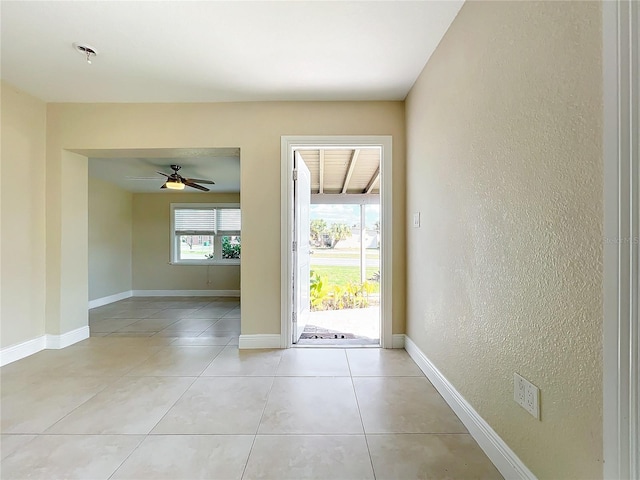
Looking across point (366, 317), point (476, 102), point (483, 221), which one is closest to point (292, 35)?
point (476, 102)

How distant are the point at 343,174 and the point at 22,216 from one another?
4076 mm

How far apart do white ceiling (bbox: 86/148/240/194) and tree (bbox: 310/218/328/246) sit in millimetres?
3176

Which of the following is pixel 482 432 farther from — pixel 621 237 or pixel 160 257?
pixel 160 257

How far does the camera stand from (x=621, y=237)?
0.78m

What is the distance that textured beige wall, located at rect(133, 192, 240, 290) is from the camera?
6.10 meters

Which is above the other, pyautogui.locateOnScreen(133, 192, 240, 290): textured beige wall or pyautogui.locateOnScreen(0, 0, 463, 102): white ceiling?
pyautogui.locateOnScreen(0, 0, 463, 102): white ceiling

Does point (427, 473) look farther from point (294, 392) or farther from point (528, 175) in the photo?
point (528, 175)

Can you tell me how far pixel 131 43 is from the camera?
194cm

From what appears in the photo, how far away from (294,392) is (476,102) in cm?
203

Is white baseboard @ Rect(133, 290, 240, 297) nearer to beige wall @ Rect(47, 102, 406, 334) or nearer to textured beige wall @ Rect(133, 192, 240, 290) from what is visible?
textured beige wall @ Rect(133, 192, 240, 290)

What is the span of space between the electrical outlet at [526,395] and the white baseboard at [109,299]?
233 inches

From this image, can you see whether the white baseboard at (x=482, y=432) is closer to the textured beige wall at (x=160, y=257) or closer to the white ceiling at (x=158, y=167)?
the white ceiling at (x=158, y=167)

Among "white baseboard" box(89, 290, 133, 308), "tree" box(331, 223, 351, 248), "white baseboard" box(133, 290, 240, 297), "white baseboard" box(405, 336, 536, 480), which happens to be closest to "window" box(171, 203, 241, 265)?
"white baseboard" box(133, 290, 240, 297)

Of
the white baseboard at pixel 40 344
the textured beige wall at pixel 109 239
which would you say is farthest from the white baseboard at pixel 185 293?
the white baseboard at pixel 40 344
